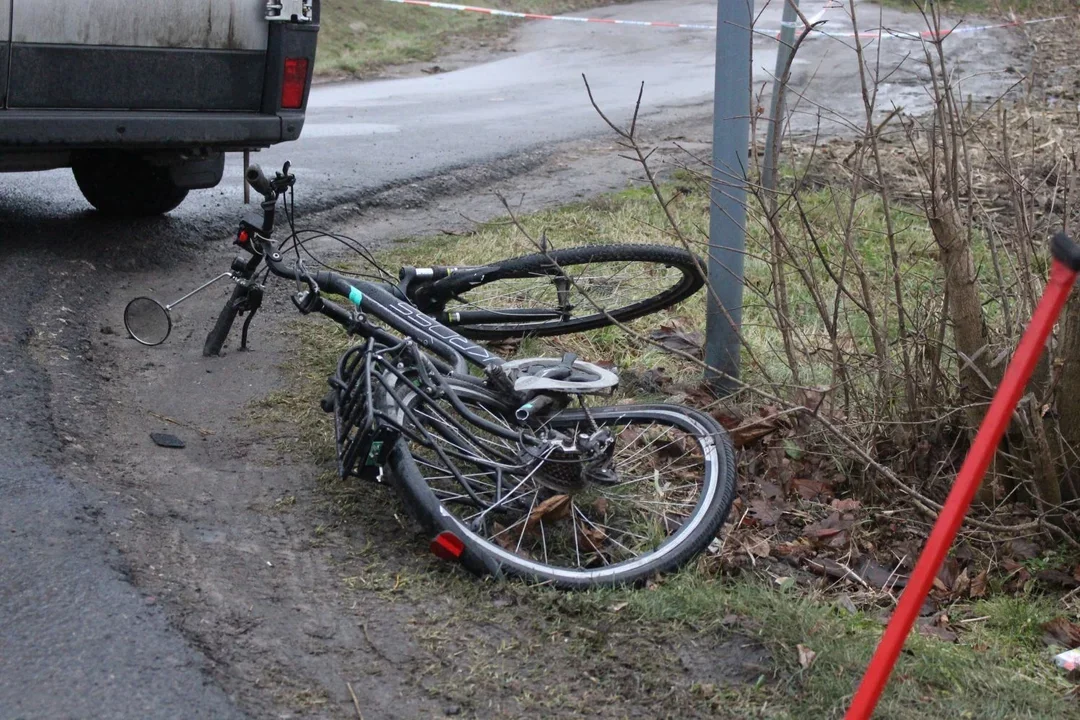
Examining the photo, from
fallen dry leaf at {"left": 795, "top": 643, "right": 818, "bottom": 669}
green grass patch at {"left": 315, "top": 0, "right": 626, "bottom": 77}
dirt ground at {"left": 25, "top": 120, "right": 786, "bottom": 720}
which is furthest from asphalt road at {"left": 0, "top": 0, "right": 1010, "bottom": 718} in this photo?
fallen dry leaf at {"left": 795, "top": 643, "right": 818, "bottom": 669}

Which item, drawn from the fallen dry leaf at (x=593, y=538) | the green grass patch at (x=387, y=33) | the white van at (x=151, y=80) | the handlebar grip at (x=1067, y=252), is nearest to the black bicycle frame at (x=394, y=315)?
the fallen dry leaf at (x=593, y=538)

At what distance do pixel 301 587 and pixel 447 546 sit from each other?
0.45m

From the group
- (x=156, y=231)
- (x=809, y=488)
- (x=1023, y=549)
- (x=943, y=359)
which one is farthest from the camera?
(x=156, y=231)

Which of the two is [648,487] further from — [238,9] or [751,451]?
[238,9]

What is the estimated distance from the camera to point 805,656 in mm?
3326

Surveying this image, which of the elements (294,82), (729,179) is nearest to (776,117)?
(729,179)

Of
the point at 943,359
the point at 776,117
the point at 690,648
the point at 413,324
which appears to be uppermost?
the point at 776,117

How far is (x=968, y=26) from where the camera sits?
24.8m

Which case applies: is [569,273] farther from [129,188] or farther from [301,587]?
[129,188]

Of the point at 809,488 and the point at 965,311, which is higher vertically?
the point at 965,311

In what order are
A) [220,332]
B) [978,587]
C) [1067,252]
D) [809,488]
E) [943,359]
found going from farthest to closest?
1. [220,332]
2. [943,359]
3. [809,488]
4. [978,587]
5. [1067,252]

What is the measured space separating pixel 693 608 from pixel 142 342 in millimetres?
3159

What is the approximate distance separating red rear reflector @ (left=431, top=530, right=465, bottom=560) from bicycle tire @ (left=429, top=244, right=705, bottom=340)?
176cm

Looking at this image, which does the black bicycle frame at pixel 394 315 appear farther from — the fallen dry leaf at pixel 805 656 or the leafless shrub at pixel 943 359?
the fallen dry leaf at pixel 805 656
